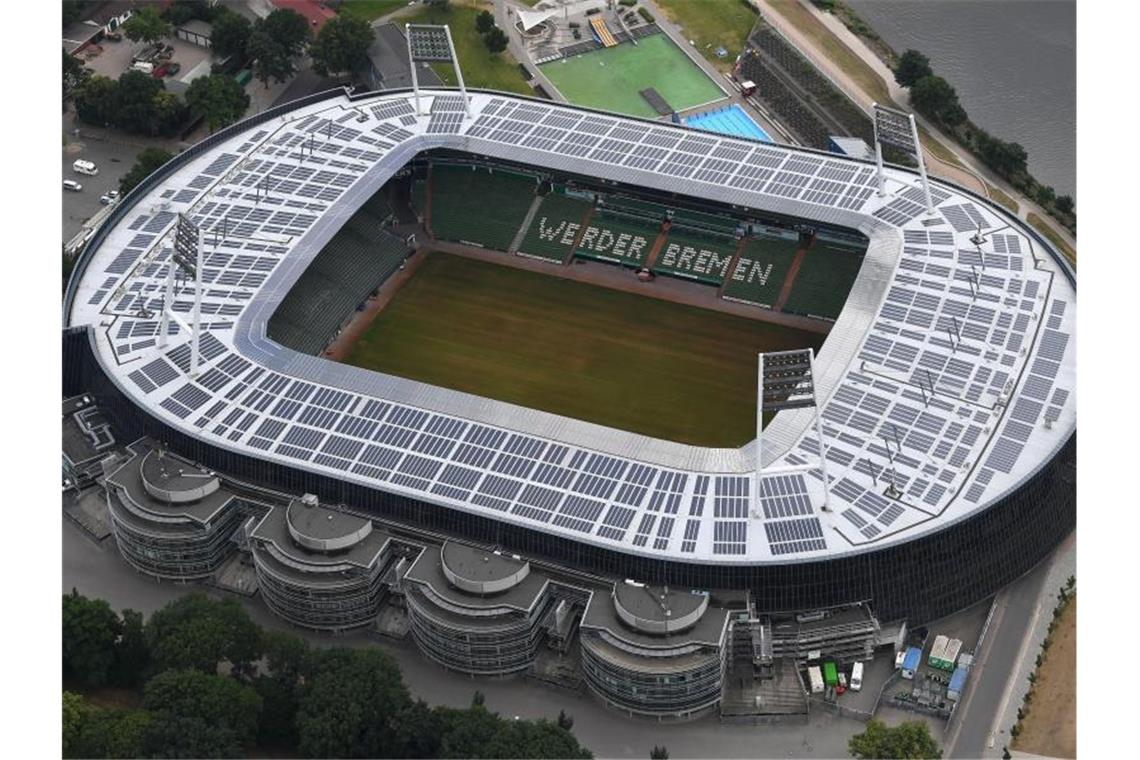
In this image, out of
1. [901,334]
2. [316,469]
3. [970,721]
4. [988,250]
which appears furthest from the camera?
[988,250]

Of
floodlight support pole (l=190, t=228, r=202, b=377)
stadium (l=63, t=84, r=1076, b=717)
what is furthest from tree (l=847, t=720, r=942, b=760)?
floodlight support pole (l=190, t=228, r=202, b=377)

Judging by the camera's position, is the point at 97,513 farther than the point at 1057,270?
No

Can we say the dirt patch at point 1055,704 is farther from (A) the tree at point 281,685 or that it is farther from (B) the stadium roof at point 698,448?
(A) the tree at point 281,685

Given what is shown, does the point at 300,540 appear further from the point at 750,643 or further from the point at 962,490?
the point at 962,490

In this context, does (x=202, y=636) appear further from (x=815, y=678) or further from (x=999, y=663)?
(x=999, y=663)

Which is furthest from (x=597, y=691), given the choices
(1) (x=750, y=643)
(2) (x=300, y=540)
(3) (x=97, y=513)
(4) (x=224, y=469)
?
(3) (x=97, y=513)

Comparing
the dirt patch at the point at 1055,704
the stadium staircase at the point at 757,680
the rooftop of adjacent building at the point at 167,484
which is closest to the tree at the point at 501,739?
the stadium staircase at the point at 757,680
